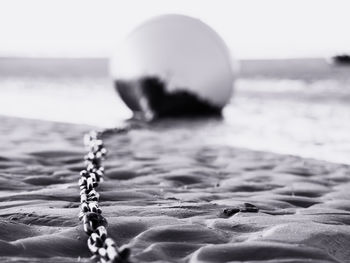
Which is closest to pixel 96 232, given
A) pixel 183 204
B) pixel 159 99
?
pixel 183 204

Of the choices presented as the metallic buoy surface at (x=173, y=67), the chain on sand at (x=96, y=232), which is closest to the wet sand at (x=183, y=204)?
the chain on sand at (x=96, y=232)

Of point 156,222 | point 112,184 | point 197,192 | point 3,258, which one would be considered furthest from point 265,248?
point 112,184

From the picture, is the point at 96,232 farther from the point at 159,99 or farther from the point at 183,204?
the point at 159,99

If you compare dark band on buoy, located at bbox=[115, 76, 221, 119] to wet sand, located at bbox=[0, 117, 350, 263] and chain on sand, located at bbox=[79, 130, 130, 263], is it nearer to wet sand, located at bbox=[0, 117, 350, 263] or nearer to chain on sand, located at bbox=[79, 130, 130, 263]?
wet sand, located at bbox=[0, 117, 350, 263]

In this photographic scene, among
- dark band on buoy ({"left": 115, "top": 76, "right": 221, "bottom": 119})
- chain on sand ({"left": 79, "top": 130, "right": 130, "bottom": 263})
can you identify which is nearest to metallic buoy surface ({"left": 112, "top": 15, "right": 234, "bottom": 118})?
dark band on buoy ({"left": 115, "top": 76, "right": 221, "bottom": 119})

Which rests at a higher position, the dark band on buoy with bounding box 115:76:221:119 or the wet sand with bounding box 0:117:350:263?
the dark band on buoy with bounding box 115:76:221:119
